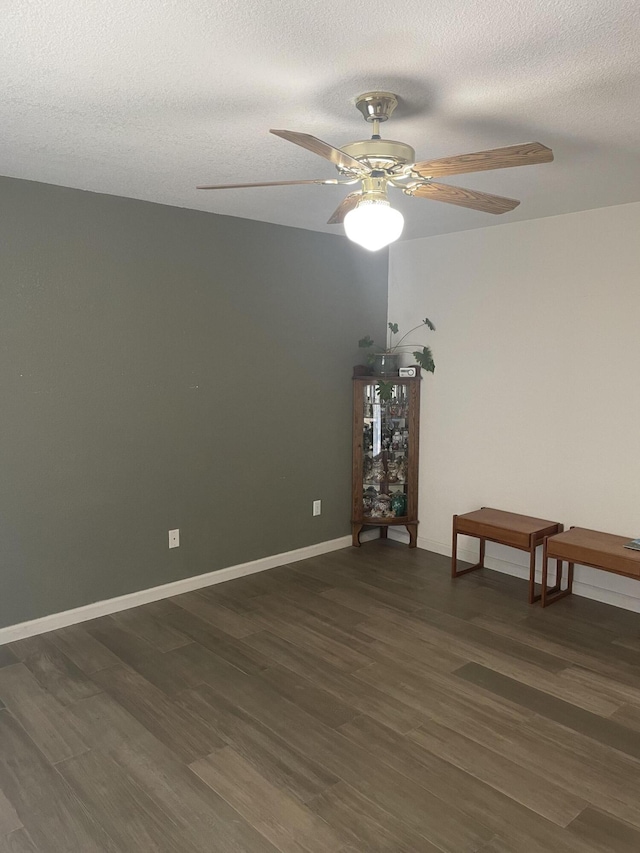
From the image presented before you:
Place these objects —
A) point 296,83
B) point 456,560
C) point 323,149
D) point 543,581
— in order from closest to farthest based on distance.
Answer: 1. point 323,149
2. point 296,83
3. point 543,581
4. point 456,560

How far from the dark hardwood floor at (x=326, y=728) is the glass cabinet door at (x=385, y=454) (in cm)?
106

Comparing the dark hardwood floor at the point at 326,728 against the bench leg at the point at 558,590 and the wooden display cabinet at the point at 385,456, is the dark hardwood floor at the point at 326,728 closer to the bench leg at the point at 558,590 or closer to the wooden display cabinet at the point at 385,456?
the bench leg at the point at 558,590

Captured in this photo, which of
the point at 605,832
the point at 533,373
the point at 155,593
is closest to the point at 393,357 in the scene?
the point at 533,373

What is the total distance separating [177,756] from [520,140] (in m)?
2.78

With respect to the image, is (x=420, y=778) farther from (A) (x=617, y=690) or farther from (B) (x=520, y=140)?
(B) (x=520, y=140)

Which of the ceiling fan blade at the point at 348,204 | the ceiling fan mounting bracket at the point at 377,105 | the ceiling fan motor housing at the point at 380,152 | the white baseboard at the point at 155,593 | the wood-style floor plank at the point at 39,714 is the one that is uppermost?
the ceiling fan mounting bracket at the point at 377,105

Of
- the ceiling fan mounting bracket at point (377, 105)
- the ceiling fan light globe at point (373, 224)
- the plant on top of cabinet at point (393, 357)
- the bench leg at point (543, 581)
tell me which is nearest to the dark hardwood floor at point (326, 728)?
the bench leg at point (543, 581)

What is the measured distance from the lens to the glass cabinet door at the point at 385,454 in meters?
5.04

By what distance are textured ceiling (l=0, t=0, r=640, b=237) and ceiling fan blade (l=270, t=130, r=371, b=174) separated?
0.24m

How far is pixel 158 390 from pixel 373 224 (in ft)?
6.83

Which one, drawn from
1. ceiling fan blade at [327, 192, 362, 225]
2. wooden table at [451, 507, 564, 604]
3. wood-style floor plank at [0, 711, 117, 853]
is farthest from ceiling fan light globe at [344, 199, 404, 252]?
wooden table at [451, 507, 564, 604]

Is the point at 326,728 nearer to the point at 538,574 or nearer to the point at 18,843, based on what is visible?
the point at 18,843

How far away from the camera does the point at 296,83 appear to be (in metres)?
2.20

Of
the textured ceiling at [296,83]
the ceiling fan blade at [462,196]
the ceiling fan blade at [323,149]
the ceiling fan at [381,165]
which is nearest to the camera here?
the textured ceiling at [296,83]
